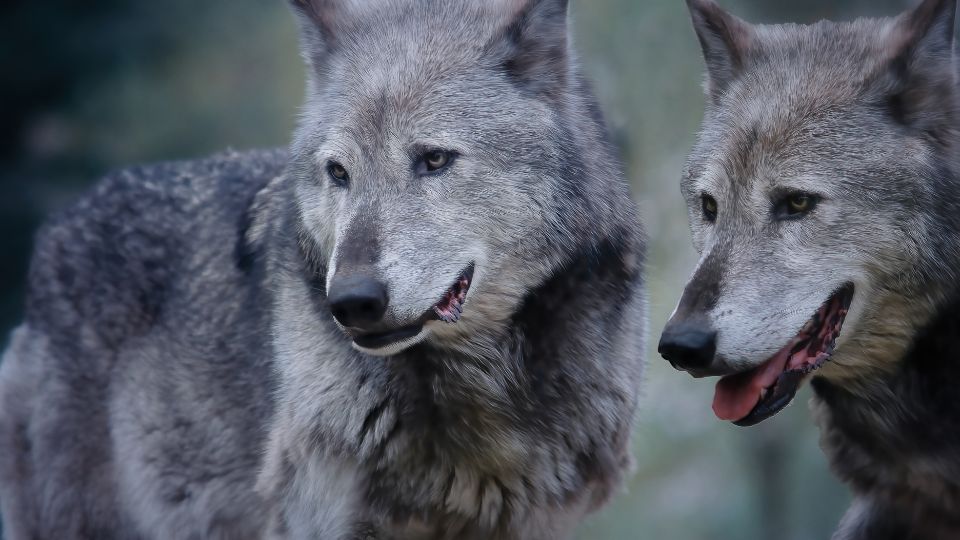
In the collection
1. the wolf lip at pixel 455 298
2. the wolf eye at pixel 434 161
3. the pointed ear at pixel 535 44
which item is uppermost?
the pointed ear at pixel 535 44

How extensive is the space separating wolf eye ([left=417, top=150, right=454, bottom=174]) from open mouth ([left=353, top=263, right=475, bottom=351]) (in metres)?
0.35

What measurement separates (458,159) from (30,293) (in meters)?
2.89

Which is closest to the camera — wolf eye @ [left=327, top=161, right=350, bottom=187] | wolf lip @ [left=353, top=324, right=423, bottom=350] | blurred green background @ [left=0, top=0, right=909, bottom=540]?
wolf lip @ [left=353, top=324, right=423, bottom=350]

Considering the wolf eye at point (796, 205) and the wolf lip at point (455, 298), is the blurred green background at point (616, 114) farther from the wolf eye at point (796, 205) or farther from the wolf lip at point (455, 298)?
the wolf eye at point (796, 205)

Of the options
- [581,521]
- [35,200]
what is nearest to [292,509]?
[581,521]

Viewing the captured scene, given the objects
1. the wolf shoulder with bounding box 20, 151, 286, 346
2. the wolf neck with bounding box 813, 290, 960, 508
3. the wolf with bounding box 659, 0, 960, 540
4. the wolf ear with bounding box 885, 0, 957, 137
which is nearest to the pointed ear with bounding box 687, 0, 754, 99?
the wolf with bounding box 659, 0, 960, 540

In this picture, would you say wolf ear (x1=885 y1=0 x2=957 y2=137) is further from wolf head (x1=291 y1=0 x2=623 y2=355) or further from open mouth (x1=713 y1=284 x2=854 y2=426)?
wolf head (x1=291 y1=0 x2=623 y2=355)

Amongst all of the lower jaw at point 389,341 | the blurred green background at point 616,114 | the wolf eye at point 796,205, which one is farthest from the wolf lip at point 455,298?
the blurred green background at point 616,114

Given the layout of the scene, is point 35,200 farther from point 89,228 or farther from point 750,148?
point 750,148

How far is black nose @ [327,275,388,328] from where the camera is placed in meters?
3.67

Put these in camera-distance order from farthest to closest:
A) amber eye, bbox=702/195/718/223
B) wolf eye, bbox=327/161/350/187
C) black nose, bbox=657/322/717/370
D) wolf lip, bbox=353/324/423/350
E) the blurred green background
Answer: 1. the blurred green background
2. wolf eye, bbox=327/161/350/187
3. amber eye, bbox=702/195/718/223
4. wolf lip, bbox=353/324/423/350
5. black nose, bbox=657/322/717/370

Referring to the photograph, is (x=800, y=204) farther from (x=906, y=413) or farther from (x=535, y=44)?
(x=535, y=44)

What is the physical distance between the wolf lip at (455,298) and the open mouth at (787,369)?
900 millimetres

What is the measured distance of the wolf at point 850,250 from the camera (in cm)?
359
